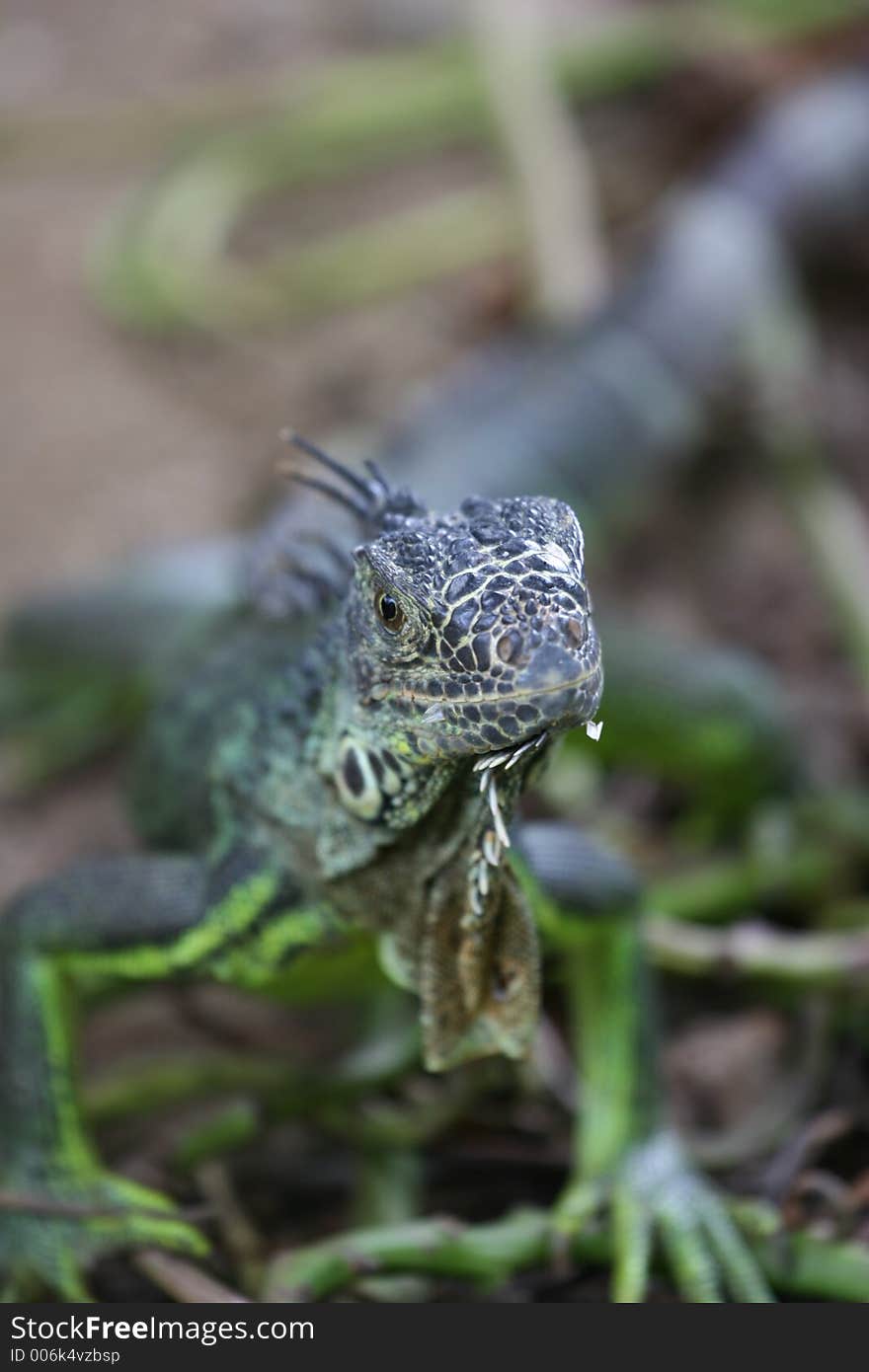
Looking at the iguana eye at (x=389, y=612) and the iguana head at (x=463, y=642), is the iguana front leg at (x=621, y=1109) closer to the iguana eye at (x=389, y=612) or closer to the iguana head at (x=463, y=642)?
the iguana head at (x=463, y=642)

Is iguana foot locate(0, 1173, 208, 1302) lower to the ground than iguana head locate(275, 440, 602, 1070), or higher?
lower

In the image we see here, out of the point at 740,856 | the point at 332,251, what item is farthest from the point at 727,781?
the point at 332,251

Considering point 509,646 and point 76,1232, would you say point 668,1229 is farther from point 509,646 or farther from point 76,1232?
point 509,646

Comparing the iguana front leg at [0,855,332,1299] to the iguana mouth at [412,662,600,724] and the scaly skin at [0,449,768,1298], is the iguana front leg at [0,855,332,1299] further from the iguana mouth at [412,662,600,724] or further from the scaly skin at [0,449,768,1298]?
the iguana mouth at [412,662,600,724]

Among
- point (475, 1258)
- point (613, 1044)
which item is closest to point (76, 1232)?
point (475, 1258)

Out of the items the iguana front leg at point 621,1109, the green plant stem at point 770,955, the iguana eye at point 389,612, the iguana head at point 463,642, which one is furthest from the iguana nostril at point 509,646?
the green plant stem at point 770,955

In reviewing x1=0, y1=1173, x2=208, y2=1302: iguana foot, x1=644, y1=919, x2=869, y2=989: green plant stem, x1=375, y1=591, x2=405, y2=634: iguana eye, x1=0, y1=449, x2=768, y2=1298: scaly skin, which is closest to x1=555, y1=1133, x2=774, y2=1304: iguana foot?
x1=0, y1=449, x2=768, y2=1298: scaly skin
